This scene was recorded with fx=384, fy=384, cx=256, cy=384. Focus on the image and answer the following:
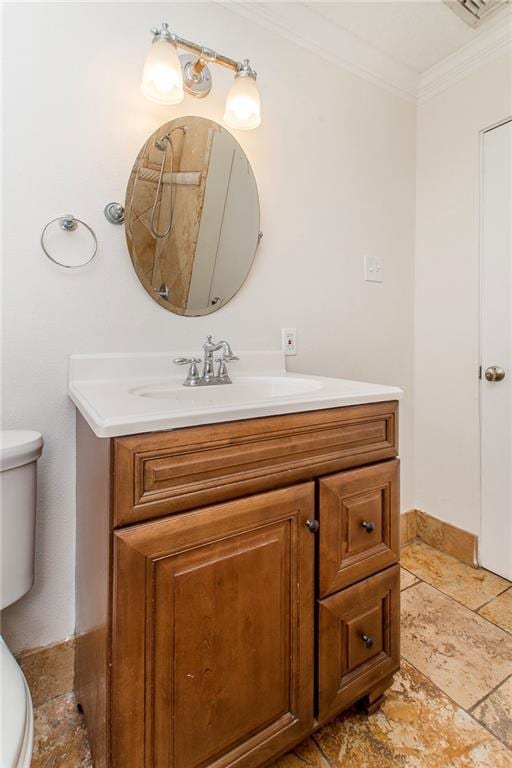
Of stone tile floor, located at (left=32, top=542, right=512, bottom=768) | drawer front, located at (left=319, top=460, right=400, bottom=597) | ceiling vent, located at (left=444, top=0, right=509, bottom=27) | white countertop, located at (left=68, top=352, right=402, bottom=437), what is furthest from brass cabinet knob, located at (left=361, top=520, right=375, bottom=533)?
ceiling vent, located at (left=444, top=0, right=509, bottom=27)

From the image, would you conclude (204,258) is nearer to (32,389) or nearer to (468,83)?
(32,389)

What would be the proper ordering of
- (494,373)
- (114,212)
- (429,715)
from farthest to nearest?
(494,373) → (114,212) → (429,715)

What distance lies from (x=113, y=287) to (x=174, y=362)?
11.4 inches

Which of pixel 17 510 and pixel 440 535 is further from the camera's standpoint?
pixel 440 535

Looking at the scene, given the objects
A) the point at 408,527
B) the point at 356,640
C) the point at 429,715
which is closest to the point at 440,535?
the point at 408,527

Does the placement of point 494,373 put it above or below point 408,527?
above

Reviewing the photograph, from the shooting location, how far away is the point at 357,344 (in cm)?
171

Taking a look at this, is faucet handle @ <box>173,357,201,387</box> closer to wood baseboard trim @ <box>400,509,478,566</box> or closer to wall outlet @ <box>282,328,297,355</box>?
wall outlet @ <box>282,328,297,355</box>

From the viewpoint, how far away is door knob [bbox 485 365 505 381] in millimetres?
1604

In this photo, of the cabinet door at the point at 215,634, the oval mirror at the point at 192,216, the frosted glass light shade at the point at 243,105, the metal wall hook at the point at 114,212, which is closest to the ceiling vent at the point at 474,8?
the frosted glass light shade at the point at 243,105

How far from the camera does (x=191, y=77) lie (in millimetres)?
1222

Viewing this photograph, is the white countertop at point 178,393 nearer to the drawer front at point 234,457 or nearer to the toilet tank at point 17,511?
the drawer front at point 234,457

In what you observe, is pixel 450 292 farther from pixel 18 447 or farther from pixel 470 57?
pixel 18 447

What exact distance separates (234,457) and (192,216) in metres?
0.90
